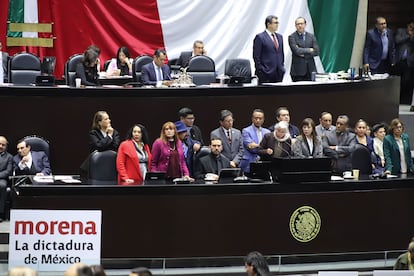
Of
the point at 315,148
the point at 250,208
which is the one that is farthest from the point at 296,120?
the point at 250,208

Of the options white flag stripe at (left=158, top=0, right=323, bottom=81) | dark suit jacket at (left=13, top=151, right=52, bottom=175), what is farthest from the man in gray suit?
white flag stripe at (left=158, top=0, right=323, bottom=81)

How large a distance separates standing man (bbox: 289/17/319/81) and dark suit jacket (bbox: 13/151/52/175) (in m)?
4.76

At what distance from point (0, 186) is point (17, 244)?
7.57 feet

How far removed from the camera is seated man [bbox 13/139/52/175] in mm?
14461

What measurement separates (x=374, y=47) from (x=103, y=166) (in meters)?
8.15

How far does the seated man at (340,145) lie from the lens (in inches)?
592

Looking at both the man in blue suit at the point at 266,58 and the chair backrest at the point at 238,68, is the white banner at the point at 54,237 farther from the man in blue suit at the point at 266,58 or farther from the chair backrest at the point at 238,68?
the chair backrest at the point at 238,68

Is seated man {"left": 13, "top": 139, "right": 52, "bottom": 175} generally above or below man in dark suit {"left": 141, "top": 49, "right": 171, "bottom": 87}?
below

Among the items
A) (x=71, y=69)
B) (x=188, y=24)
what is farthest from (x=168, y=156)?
(x=188, y=24)

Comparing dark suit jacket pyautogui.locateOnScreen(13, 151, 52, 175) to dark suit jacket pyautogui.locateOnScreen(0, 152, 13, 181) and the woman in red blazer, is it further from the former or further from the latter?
the woman in red blazer

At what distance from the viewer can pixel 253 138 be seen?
49.2 feet

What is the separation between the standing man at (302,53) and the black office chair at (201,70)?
1.29m

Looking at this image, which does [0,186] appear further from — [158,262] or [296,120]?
[296,120]

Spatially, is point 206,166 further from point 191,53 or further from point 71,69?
point 191,53
